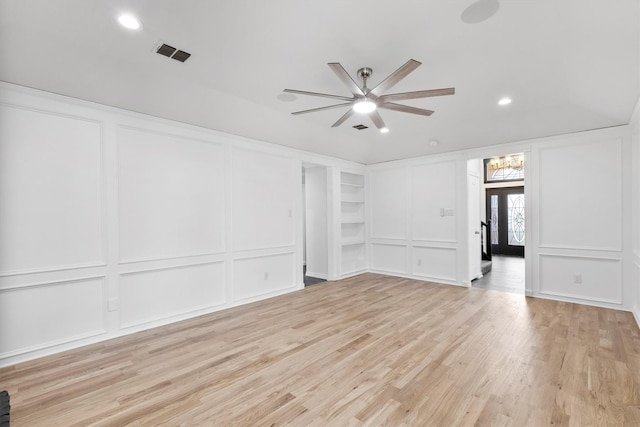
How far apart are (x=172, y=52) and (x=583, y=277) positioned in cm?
610

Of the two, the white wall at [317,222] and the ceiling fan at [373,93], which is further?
the white wall at [317,222]

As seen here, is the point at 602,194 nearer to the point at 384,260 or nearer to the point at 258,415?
the point at 384,260

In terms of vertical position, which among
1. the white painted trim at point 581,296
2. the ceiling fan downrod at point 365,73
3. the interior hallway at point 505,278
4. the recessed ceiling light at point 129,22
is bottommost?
the interior hallway at point 505,278

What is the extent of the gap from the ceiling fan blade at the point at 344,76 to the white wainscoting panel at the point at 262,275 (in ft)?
10.2

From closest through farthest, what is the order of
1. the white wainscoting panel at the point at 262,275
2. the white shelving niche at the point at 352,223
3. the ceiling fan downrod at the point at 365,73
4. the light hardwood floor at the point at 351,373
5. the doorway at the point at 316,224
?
the light hardwood floor at the point at 351,373 → the ceiling fan downrod at the point at 365,73 → the white wainscoting panel at the point at 262,275 → the doorway at the point at 316,224 → the white shelving niche at the point at 352,223

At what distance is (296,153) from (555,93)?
150 inches

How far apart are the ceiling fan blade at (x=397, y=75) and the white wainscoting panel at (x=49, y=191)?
310 cm

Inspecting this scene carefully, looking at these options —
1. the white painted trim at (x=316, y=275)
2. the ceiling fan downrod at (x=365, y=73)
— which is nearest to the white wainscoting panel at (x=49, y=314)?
the ceiling fan downrod at (x=365, y=73)

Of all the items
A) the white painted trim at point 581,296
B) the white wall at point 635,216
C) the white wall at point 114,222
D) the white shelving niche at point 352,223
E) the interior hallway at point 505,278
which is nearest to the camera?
the white wall at point 114,222

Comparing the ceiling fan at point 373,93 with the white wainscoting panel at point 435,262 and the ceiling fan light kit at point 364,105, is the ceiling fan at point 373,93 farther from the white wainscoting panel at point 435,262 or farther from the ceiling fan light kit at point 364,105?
the white wainscoting panel at point 435,262

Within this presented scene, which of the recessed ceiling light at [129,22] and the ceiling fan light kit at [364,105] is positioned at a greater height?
the recessed ceiling light at [129,22]

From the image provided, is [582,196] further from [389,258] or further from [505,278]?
[389,258]

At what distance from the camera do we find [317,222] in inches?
261

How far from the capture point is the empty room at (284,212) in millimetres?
2246
